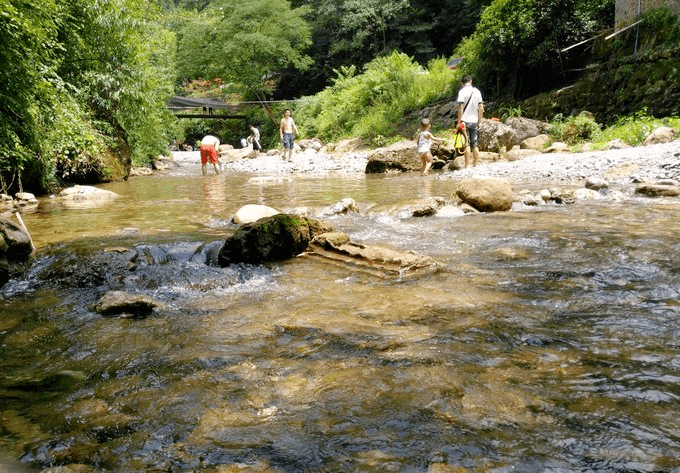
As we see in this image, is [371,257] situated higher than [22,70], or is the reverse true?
[22,70]

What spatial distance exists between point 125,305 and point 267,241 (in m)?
1.85

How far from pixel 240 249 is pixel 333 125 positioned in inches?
902

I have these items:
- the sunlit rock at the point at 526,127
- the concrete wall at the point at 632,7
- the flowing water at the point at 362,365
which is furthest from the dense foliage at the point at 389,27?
the flowing water at the point at 362,365

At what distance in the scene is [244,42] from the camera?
3189 cm

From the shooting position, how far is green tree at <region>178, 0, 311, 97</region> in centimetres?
3272

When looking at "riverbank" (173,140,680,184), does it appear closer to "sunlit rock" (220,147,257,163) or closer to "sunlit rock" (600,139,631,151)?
"sunlit rock" (600,139,631,151)

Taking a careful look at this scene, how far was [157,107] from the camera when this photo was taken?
17.1m

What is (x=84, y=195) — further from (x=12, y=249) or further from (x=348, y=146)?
(x=348, y=146)

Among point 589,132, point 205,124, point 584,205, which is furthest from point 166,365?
point 205,124

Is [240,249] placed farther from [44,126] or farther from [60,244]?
[44,126]

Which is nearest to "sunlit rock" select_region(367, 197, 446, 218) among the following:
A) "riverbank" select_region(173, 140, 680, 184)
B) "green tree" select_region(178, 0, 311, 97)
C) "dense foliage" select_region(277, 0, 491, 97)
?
"riverbank" select_region(173, 140, 680, 184)

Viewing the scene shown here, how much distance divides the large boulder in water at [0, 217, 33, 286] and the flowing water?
7.4 inches

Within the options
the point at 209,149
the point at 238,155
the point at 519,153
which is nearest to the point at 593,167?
the point at 519,153

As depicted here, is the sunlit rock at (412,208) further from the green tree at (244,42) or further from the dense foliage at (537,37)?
the green tree at (244,42)
